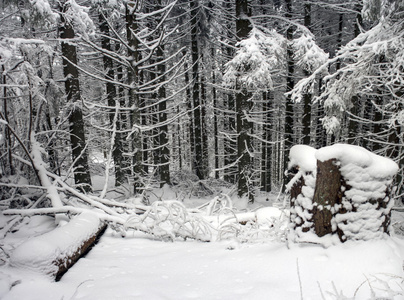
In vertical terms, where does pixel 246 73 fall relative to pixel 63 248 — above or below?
above

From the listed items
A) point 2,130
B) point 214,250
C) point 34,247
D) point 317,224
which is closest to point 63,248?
point 34,247

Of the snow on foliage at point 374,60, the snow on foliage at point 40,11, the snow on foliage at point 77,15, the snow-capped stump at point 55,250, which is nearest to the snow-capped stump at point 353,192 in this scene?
Result: the snow-capped stump at point 55,250

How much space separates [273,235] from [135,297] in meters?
2.19

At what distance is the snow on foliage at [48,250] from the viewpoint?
212 centimetres

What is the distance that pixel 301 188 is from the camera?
2.70m

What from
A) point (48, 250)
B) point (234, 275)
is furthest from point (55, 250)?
point (234, 275)

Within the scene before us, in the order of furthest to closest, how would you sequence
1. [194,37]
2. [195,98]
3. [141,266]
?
[195,98] < [194,37] < [141,266]

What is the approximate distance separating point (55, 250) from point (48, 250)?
58 millimetres

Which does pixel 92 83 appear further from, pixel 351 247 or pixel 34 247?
pixel 351 247

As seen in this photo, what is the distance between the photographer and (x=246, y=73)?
8.28 metres

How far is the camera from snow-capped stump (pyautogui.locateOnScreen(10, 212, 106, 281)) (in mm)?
2123

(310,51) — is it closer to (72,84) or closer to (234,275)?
(72,84)

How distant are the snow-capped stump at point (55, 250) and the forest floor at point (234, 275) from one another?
0.24 ft

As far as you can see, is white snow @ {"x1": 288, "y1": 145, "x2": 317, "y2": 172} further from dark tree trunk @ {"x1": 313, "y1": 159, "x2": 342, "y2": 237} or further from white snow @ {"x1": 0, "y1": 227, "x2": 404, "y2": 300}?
white snow @ {"x1": 0, "y1": 227, "x2": 404, "y2": 300}
